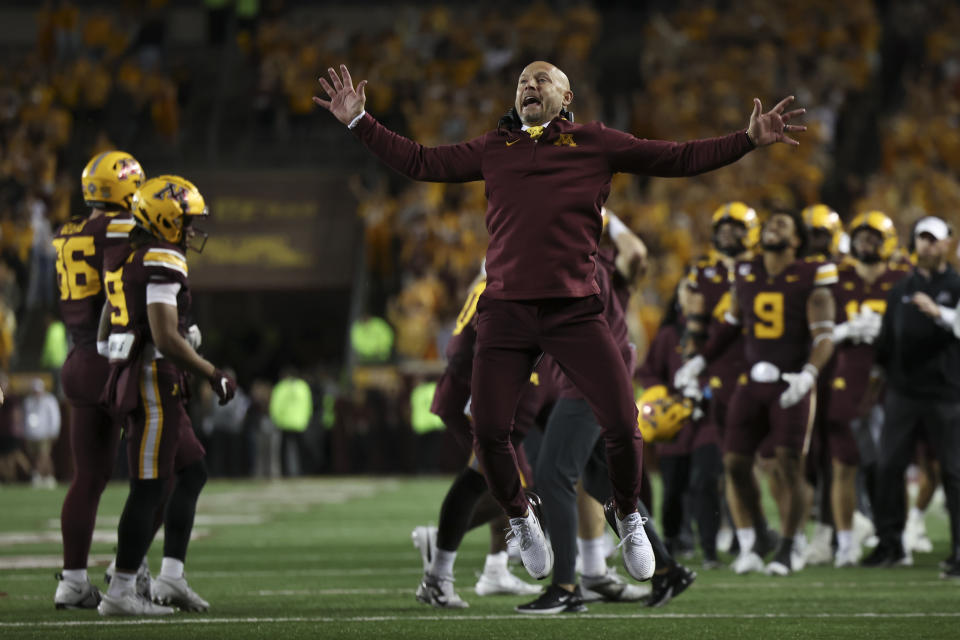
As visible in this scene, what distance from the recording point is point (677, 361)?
10.5m

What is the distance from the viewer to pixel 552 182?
577cm

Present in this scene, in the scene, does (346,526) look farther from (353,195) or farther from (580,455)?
(353,195)

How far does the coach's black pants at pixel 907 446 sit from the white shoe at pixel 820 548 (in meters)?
0.65

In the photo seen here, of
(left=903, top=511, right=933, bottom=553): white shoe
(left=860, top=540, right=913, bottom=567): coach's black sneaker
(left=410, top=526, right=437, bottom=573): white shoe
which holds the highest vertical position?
(left=410, top=526, right=437, bottom=573): white shoe

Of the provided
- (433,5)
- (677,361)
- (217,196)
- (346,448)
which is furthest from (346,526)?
(433,5)

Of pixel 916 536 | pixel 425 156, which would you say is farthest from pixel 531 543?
pixel 916 536

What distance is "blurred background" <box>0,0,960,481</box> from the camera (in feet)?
73.2

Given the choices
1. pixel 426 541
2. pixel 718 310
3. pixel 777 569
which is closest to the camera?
pixel 426 541

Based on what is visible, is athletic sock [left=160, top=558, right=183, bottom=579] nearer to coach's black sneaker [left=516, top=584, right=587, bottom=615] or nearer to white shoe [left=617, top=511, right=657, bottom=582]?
coach's black sneaker [left=516, top=584, right=587, bottom=615]

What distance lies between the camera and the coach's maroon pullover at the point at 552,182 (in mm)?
5711

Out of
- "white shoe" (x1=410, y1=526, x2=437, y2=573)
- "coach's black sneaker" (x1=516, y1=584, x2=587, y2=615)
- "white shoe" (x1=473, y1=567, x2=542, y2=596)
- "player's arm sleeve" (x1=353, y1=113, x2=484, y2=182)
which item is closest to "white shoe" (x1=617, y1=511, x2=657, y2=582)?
"coach's black sneaker" (x1=516, y1=584, x2=587, y2=615)

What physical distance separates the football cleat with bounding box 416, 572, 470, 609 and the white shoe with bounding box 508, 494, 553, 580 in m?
1.20

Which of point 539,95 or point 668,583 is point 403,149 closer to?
point 539,95

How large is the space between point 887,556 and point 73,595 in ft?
16.3
